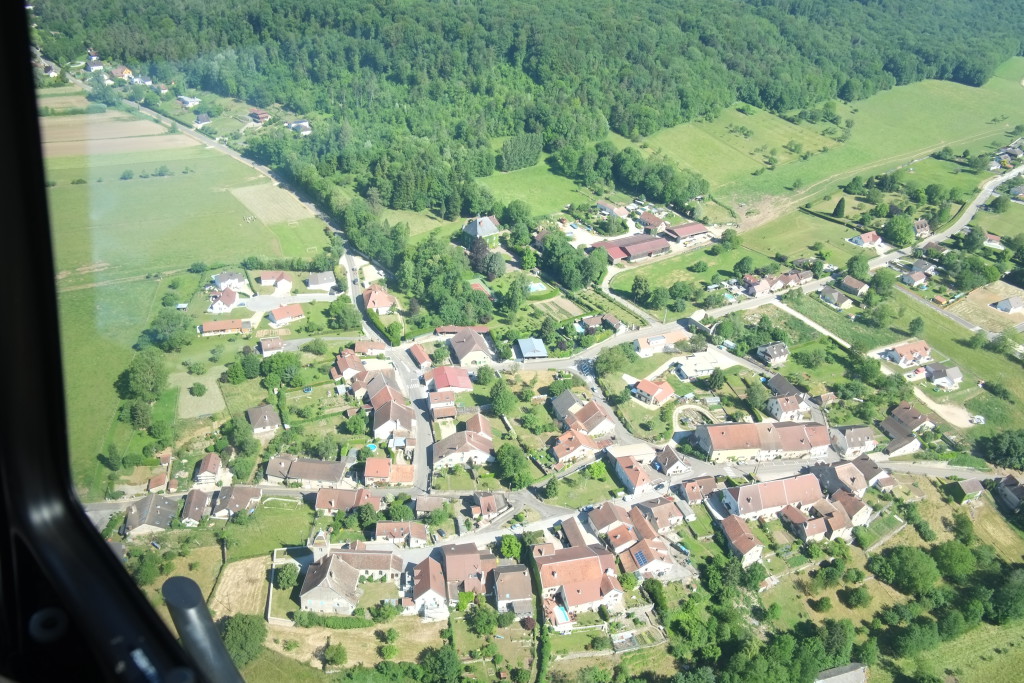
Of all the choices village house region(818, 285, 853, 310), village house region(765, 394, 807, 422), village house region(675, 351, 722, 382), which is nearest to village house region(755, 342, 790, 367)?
village house region(675, 351, 722, 382)

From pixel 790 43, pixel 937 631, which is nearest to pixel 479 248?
pixel 937 631

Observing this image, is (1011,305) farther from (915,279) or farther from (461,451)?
(461,451)

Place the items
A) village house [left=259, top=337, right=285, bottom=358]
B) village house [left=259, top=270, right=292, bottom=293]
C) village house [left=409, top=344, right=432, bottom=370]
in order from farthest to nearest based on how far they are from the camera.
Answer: village house [left=259, top=270, right=292, bottom=293]
village house [left=409, top=344, right=432, bottom=370]
village house [left=259, top=337, right=285, bottom=358]

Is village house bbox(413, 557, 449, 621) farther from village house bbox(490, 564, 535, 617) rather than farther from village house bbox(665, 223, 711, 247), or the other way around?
village house bbox(665, 223, 711, 247)

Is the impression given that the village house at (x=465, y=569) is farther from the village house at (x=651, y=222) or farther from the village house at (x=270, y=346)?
the village house at (x=651, y=222)

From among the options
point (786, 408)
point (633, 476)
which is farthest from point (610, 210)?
point (633, 476)

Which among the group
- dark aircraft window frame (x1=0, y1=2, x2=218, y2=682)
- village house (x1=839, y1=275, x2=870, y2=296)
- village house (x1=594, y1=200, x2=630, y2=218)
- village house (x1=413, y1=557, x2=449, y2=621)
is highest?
dark aircraft window frame (x1=0, y1=2, x2=218, y2=682)
